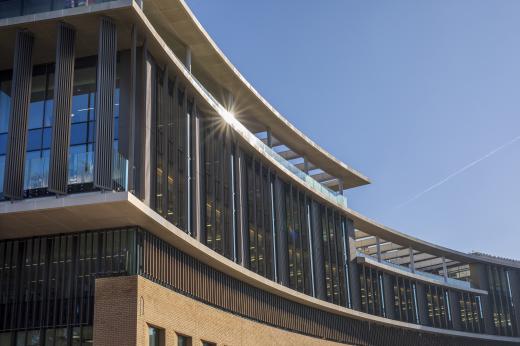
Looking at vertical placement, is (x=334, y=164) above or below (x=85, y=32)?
above

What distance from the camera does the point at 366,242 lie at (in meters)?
77.1

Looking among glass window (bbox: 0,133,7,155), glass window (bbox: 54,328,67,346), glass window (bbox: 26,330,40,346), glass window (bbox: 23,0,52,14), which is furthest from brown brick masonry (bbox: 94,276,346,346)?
glass window (bbox: 23,0,52,14)

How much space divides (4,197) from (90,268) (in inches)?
189

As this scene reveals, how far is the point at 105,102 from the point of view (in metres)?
31.6

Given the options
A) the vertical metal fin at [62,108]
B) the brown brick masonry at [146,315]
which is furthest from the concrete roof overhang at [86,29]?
the brown brick masonry at [146,315]

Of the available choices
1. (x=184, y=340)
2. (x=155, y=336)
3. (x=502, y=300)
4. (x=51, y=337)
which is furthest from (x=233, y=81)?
(x=502, y=300)

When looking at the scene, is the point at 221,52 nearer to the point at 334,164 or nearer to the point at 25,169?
the point at 25,169

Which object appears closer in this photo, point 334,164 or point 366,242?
point 334,164

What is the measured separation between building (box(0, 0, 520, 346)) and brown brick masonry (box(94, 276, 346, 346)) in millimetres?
67

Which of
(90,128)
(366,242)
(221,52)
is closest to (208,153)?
(221,52)

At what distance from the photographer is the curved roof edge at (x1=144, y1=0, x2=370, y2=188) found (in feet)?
128

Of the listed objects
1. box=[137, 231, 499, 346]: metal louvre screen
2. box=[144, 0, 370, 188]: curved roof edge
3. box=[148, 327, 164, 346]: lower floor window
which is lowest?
box=[148, 327, 164, 346]: lower floor window

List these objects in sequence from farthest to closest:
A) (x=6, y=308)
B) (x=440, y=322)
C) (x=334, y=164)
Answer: (x=440, y=322) → (x=334, y=164) → (x=6, y=308)

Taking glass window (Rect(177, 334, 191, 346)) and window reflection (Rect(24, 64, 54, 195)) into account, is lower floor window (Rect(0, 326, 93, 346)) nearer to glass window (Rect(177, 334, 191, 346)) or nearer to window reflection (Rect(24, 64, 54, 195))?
glass window (Rect(177, 334, 191, 346))
